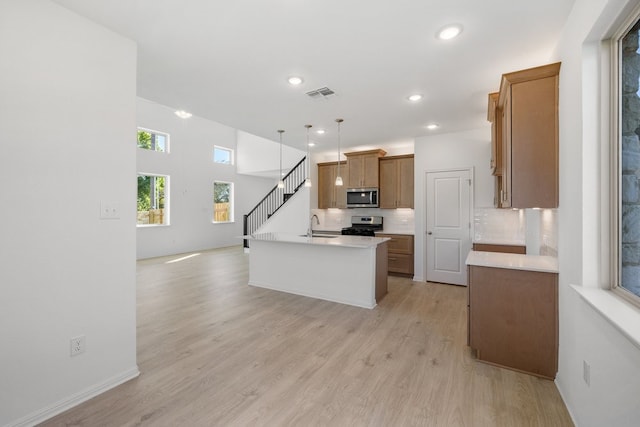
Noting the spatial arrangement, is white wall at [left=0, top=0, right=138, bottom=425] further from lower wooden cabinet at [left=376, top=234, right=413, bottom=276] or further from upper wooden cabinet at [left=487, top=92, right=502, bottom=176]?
lower wooden cabinet at [left=376, top=234, right=413, bottom=276]

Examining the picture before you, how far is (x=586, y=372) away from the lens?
65.2 inches

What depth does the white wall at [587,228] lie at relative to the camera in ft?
4.50

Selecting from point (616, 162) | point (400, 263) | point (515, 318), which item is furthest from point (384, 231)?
point (616, 162)

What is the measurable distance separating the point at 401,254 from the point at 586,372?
155 inches

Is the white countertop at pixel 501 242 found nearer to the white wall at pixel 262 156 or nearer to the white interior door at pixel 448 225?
the white interior door at pixel 448 225

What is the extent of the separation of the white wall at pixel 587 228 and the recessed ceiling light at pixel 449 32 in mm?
704

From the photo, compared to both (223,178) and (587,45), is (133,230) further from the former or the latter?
(223,178)

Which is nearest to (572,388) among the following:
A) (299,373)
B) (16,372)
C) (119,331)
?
(299,373)

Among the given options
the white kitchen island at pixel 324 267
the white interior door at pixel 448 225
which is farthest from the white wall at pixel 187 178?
the white interior door at pixel 448 225

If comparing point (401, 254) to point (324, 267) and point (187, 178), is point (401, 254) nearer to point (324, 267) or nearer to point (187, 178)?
point (324, 267)

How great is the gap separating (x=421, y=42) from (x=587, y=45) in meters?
1.07

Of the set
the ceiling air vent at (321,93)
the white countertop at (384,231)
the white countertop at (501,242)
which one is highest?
the ceiling air vent at (321,93)

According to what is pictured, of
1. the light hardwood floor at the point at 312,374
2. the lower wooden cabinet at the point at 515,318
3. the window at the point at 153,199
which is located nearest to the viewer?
the light hardwood floor at the point at 312,374

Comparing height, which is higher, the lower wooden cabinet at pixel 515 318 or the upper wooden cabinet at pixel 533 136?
the upper wooden cabinet at pixel 533 136
